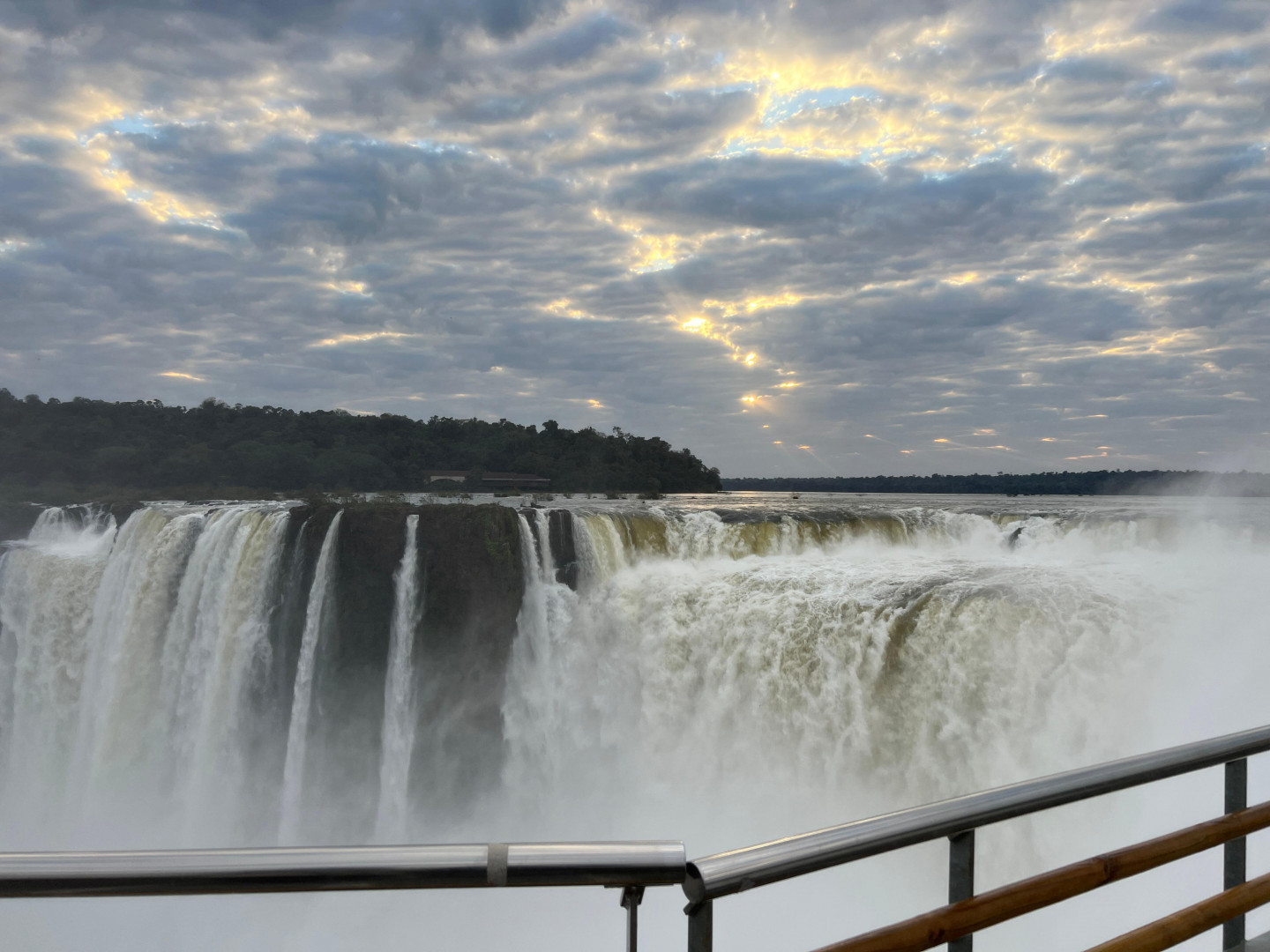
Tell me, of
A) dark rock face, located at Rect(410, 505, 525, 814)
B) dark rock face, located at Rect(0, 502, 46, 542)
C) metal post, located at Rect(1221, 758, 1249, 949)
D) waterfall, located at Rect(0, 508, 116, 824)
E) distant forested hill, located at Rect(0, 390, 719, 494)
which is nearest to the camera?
metal post, located at Rect(1221, 758, 1249, 949)

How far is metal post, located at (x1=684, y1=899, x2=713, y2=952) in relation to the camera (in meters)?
1.05

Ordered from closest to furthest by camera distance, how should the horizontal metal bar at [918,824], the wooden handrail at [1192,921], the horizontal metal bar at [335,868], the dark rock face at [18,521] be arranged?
1. the horizontal metal bar at [335,868]
2. the horizontal metal bar at [918,824]
3. the wooden handrail at [1192,921]
4. the dark rock face at [18,521]

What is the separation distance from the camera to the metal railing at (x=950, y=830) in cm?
105

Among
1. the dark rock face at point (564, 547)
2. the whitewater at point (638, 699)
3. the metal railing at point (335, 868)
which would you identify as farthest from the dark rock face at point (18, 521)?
the metal railing at point (335, 868)

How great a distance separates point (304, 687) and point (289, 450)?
31.8 meters

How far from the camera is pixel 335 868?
0.96m

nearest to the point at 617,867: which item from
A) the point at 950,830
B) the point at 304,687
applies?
the point at 950,830

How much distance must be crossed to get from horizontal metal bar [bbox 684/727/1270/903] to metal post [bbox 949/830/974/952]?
0.17 feet

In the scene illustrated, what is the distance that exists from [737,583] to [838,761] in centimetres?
342

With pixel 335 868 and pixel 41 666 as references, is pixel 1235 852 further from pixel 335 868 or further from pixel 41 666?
pixel 41 666

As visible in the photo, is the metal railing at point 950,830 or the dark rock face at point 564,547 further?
the dark rock face at point 564,547

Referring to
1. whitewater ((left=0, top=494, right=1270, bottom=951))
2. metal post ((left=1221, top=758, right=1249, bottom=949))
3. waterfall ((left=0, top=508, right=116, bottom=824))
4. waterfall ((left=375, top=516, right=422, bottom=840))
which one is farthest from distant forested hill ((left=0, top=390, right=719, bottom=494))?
metal post ((left=1221, top=758, right=1249, bottom=949))

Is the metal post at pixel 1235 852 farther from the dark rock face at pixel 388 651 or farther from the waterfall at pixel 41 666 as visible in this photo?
the waterfall at pixel 41 666

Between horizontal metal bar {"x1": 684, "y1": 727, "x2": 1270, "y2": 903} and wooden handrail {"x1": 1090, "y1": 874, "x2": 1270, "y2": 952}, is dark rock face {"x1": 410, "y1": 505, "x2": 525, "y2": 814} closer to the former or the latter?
wooden handrail {"x1": 1090, "y1": 874, "x2": 1270, "y2": 952}
